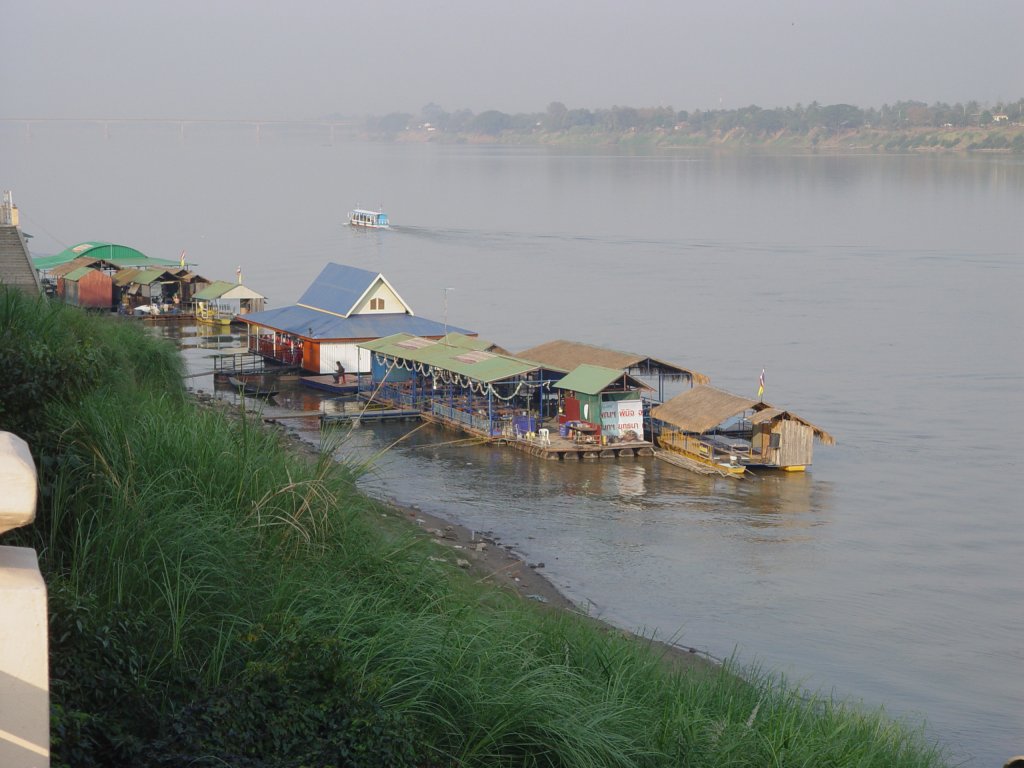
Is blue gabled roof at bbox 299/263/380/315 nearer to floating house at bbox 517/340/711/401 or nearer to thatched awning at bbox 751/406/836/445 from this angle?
floating house at bbox 517/340/711/401

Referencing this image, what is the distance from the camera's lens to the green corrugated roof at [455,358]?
3231cm

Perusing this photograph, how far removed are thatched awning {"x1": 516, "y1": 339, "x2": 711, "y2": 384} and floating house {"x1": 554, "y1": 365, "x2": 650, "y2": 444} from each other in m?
0.59

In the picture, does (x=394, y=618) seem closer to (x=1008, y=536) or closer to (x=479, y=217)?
(x=1008, y=536)

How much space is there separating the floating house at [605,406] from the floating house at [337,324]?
29.7 ft

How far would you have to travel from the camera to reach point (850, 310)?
184ft

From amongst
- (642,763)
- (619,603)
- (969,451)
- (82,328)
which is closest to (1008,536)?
(969,451)

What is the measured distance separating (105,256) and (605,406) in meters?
34.8

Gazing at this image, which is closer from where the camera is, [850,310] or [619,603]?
[619,603]

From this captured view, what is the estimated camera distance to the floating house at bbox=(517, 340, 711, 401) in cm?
3212

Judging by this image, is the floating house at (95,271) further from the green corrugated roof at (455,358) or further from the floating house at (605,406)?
the floating house at (605,406)

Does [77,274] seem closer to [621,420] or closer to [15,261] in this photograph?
[621,420]

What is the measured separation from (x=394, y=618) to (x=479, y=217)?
10584 centimetres

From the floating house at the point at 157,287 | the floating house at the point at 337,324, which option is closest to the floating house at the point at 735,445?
the floating house at the point at 337,324

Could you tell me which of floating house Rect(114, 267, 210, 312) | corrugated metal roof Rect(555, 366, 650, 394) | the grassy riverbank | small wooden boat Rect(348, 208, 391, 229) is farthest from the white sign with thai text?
small wooden boat Rect(348, 208, 391, 229)
